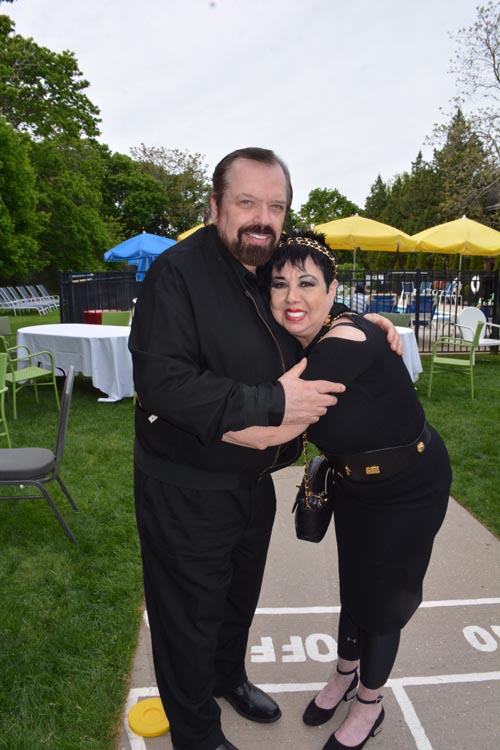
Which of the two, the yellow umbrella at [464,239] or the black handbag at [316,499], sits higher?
the yellow umbrella at [464,239]

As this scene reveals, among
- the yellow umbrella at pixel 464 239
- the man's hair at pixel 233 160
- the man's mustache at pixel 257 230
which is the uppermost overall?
the yellow umbrella at pixel 464 239

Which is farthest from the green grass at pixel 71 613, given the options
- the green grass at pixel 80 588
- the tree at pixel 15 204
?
the tree at pixel 15 204

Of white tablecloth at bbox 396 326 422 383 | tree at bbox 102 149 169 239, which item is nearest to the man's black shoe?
white tablecloth at bbox 396 326 422 383

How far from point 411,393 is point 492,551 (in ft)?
8.24

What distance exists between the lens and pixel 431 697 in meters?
2.62

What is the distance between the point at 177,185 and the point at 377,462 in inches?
2111

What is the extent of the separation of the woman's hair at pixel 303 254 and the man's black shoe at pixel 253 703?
1802 millimetres

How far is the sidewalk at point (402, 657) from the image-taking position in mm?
2426

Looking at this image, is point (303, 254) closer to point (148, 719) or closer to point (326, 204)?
point (148, 719)

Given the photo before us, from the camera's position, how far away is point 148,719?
8.23 feet

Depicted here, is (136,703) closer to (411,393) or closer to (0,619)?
(0,619)

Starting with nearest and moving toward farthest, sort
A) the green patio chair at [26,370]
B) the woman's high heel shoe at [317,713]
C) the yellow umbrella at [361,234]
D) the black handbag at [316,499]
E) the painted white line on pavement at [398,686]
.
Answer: the black handbag at [316,499] < the woman's high heel shoe at [317,713] < the painted white line on pavement at [398,686] < the green patio chair at [26,370] < the yellow umbrella at [361,234]

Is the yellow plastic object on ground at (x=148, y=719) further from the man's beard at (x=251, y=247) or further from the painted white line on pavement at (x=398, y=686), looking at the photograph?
the man's beard at (x=251, y=247)

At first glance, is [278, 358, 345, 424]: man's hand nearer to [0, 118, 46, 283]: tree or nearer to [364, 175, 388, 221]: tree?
[0, 118, 46, 283]: tree
